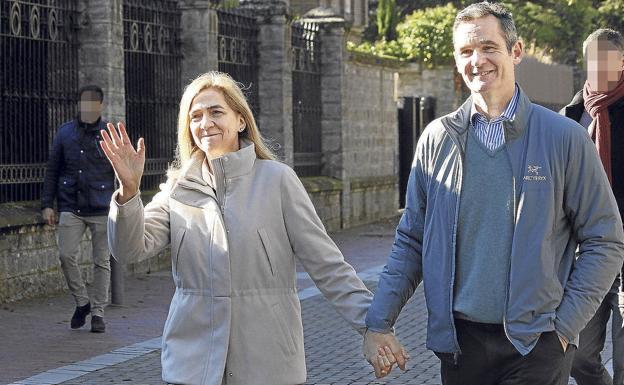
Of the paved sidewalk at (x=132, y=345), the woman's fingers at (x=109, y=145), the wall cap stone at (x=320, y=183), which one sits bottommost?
the paved sidewalk at (x=132, y=345)

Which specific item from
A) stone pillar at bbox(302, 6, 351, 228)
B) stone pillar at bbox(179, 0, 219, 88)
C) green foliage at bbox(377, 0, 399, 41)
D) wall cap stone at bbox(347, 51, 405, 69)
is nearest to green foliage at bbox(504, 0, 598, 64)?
green foliage at bbox(377, 0, 399, 41)

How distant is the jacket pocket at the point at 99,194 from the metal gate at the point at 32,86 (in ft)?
6.71

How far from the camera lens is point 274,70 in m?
19.6

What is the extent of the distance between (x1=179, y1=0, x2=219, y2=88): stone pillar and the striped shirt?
1231 centimetres

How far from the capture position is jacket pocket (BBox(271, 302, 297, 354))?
4.63 metres

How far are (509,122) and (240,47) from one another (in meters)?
14.4

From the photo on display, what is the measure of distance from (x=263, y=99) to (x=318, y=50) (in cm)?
259

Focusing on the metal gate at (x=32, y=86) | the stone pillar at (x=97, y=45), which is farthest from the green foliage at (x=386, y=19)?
the metal gate at (x=32, y=86)

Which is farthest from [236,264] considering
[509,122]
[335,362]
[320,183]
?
[320,183]

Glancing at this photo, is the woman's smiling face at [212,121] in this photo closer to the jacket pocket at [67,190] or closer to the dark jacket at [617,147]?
the dark jacket at [617,147]

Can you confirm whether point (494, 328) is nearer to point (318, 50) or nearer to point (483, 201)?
point (483, 201)

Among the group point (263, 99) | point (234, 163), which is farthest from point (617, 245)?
point (263, 99)

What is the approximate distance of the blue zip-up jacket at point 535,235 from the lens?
4.32 metres

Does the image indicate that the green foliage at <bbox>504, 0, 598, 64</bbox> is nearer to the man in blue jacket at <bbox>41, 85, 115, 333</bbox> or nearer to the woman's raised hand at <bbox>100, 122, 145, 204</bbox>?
the man in blue jacket at <bbox>41, 85, 115, 333</bbox>
